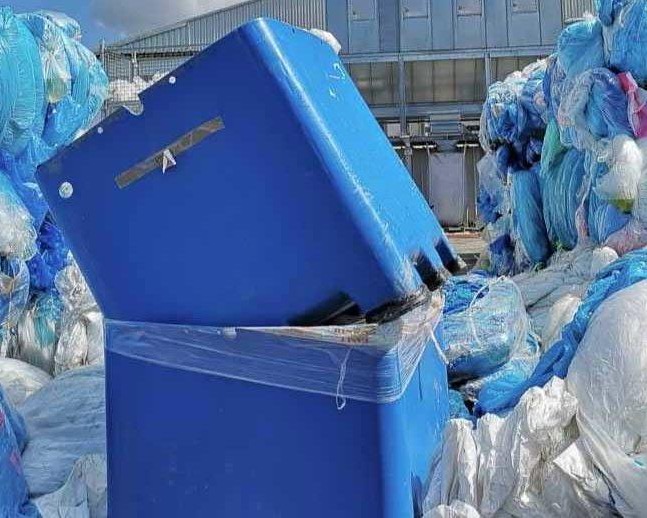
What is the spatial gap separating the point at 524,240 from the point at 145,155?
4.12 meters

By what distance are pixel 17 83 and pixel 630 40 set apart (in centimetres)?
236

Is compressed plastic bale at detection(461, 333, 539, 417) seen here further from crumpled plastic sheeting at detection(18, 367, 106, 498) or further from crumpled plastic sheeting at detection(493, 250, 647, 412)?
crumpled plastic sheeting at detection(18, 367, 106, 498)

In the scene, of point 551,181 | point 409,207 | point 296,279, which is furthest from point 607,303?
point 551,181

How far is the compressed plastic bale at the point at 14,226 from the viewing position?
2.86 m

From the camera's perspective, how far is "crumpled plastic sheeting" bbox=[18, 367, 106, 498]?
6.48 ft

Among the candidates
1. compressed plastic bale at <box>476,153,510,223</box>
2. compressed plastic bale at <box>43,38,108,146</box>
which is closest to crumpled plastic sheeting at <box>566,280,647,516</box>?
compressed plastic bale at <box>43,38,108,146</box>

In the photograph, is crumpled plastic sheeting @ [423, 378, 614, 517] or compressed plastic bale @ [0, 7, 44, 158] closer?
crumpled plastic sheeting @ [423, 378, 614, 517]

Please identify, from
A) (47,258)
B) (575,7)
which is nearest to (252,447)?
(47,258)

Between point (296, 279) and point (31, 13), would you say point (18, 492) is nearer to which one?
point (296, 279)

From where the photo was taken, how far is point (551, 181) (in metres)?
4.67

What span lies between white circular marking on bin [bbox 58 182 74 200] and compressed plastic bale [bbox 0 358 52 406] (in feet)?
5.08

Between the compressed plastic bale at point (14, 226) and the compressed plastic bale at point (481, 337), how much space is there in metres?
1.61

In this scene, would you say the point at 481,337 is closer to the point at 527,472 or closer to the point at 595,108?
the point at 527,472

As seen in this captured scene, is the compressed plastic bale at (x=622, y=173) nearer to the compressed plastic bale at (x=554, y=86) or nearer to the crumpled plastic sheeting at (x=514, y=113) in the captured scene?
the compressed plastic bale at (x=554, y=86)
